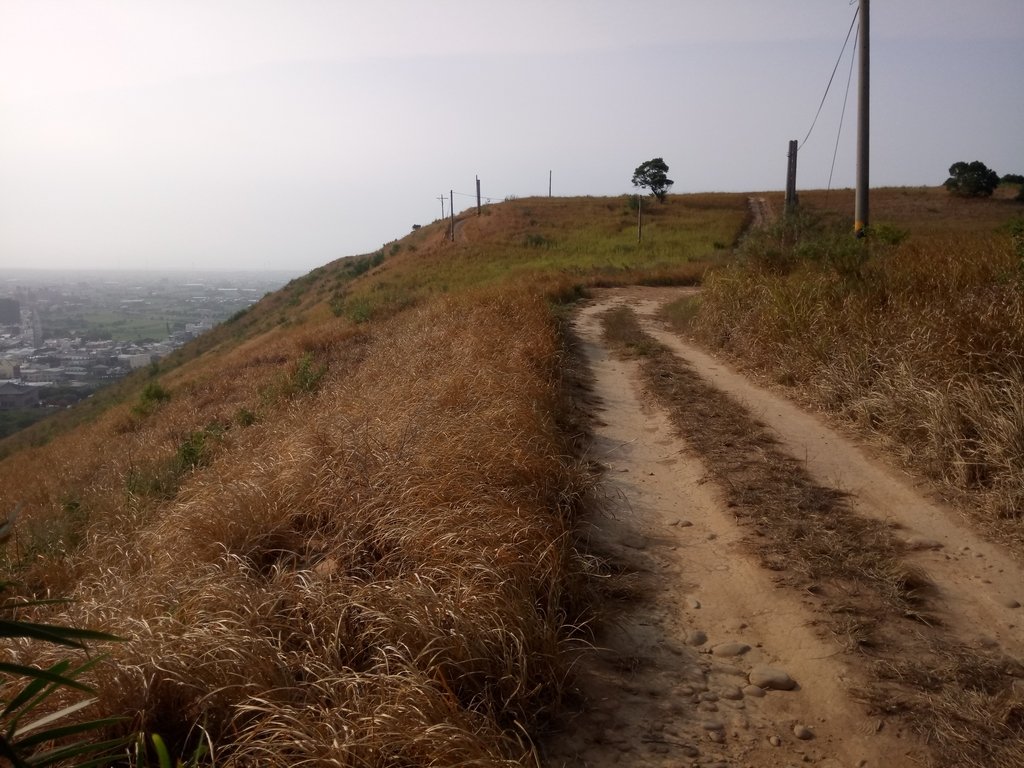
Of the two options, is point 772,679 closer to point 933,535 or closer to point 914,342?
point 933,535

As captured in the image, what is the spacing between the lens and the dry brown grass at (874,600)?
2.75m

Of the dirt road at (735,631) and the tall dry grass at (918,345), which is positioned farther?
the tall dry grass at (918,345)

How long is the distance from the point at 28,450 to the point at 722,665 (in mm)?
18442

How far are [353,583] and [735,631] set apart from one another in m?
1.85

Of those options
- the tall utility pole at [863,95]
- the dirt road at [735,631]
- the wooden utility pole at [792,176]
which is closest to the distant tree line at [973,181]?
the wooden utility pole at [792,176]

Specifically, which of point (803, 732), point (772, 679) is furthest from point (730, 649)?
point (803, 732)

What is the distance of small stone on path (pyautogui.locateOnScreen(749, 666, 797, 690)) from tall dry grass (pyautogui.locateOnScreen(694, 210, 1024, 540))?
220cm

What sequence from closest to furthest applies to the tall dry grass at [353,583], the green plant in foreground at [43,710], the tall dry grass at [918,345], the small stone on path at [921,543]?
the green plant in foreground at [43,710] < the tall dry grass at [353,583] < the small stone on path at [921,543] < the tall dry grass at [918,345]

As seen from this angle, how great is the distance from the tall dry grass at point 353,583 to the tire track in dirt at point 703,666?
24 cm

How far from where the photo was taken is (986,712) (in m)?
2.78

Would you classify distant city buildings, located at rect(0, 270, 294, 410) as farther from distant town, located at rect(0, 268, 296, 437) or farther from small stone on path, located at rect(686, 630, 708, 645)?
small stone on path, located at rect(686, 630, 708, 645)

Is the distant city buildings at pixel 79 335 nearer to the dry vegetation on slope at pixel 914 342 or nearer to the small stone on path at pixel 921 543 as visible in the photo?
the dry vegetation on slope at pixel 914 342

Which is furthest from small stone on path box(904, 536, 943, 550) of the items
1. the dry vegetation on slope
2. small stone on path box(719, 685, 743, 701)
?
small stone on path box(719, 685, 743, 701)

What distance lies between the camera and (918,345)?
6.53 m
